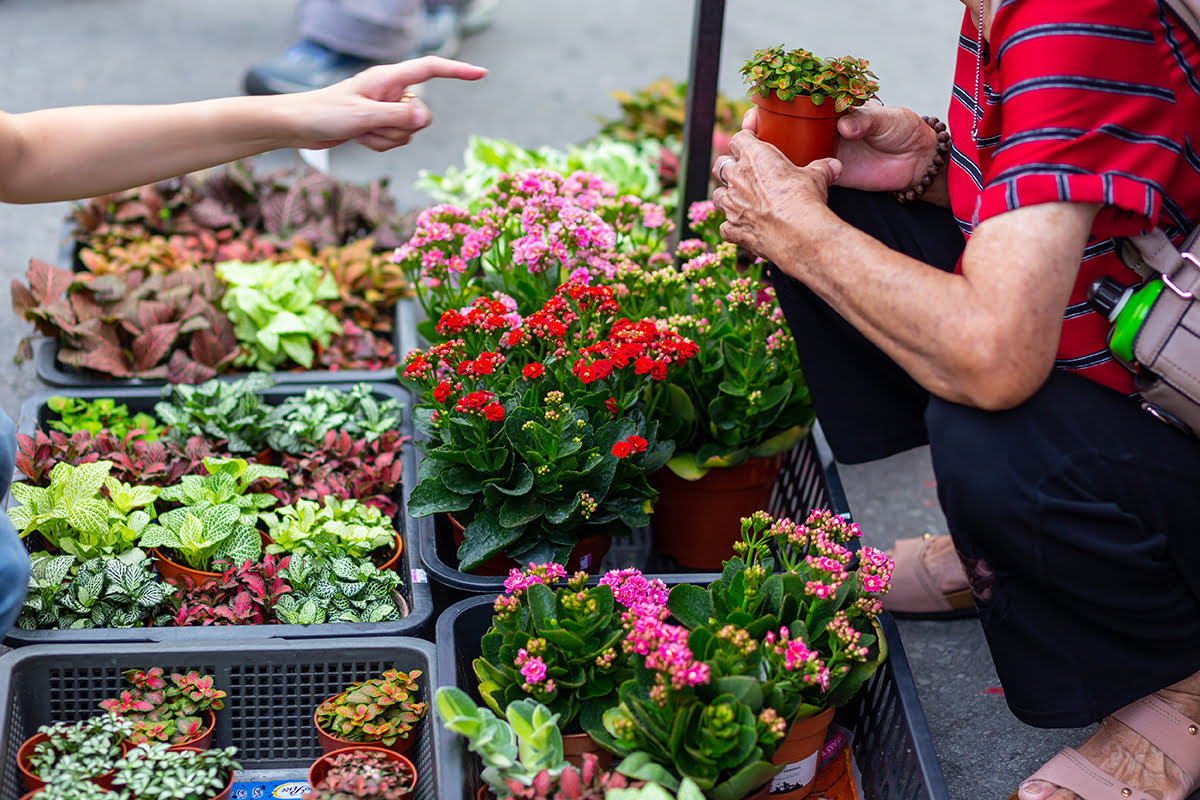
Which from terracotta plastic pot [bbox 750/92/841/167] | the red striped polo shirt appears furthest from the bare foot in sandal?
terracotta plastic pot [bbox 750/92/841/167]

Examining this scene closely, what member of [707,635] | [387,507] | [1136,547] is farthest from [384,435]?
[1136,547]

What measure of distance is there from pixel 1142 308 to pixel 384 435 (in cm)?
148

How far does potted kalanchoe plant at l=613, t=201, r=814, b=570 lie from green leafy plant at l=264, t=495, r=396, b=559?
1.83 ft

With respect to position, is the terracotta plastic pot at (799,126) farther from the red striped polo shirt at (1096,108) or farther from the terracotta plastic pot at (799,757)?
the terracotta plastic pot at (799,757)

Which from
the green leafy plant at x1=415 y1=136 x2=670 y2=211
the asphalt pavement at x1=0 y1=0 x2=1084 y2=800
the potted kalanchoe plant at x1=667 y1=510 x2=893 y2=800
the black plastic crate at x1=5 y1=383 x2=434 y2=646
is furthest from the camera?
the asphalt pavement at x1=0 y1=0 x2=1084 y2=800

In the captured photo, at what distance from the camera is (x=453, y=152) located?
178 inches

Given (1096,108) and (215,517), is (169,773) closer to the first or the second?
(215,517)

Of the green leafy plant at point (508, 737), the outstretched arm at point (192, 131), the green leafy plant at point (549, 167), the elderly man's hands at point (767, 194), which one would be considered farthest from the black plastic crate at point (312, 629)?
the green leafy plant at point (549, 167)

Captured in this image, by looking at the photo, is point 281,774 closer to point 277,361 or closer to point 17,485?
point 17,485

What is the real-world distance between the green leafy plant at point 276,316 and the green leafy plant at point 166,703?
1084 mm

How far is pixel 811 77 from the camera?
5.96ft

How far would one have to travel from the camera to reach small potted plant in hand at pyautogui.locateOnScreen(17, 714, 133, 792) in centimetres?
149

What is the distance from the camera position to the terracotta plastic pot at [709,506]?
2.18 meters

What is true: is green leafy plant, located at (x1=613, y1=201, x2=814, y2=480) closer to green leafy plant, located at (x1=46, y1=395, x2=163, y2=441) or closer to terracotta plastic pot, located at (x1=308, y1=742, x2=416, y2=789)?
terracotta plastic pot, located at (x1=308, y1=742, x2=416, y2=789)
